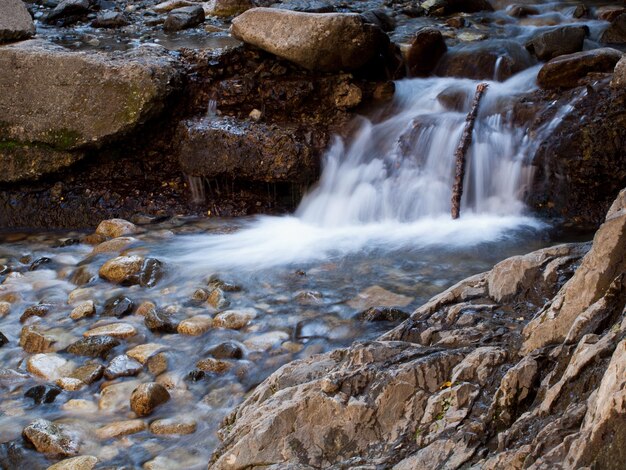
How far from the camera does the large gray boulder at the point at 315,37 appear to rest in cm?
695

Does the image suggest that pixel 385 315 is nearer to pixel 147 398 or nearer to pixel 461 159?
pixel 147 398

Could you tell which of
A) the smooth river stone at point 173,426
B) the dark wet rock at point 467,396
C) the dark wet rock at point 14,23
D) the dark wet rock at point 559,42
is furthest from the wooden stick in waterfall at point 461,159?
the dark wet rock at point 14,23

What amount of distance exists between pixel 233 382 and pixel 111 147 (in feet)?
13.2

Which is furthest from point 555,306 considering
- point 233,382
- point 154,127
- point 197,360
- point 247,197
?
point 154,127

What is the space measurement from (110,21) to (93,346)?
26.1ft

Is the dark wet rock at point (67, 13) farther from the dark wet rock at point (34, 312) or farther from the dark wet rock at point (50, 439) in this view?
the dark wet rock at point (50, 439)

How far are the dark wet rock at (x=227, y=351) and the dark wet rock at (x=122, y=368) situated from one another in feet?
1.44

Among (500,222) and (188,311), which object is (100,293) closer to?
(188,311)

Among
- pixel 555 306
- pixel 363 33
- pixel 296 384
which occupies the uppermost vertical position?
pixel 363 33

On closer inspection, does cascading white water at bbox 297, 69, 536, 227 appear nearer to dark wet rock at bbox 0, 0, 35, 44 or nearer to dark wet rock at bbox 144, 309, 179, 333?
dark wet rock at bbox 144, 309, 179, 333

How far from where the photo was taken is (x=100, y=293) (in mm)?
5125

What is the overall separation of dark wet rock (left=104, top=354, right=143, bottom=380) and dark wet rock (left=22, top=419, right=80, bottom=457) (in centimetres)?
59

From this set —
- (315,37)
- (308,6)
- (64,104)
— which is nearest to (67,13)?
(308,6)

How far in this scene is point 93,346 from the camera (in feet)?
13.8
